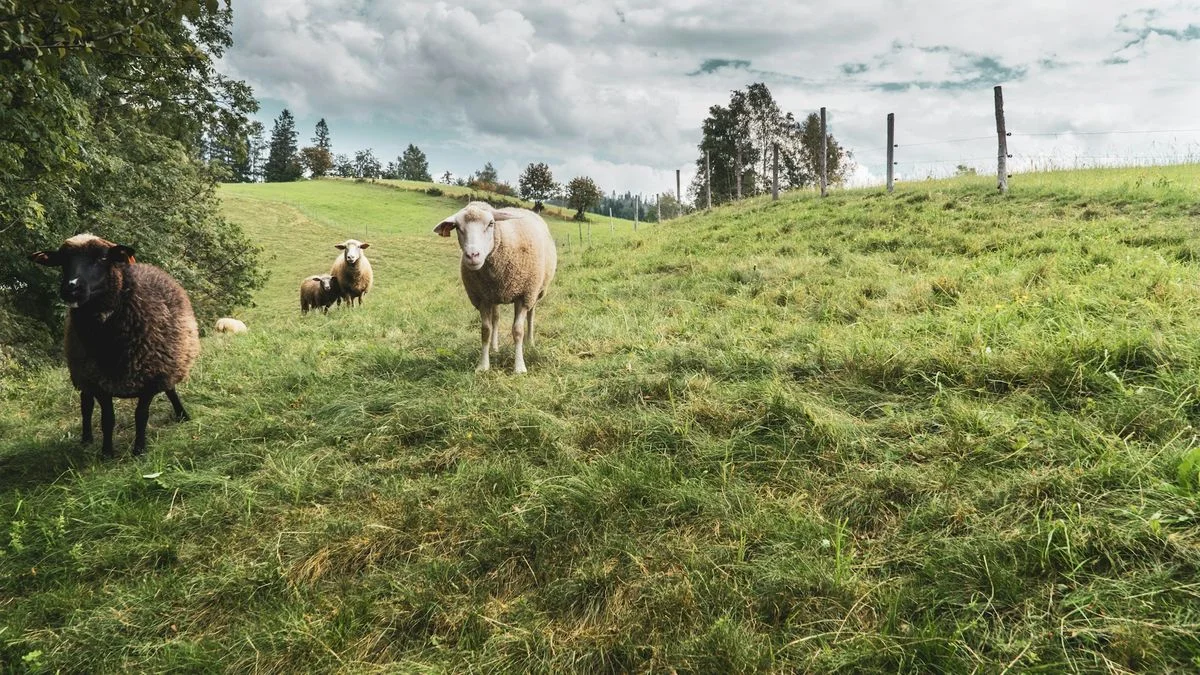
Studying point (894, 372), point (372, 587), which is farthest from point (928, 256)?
point (372, 587)

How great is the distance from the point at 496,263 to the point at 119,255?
10.5ft

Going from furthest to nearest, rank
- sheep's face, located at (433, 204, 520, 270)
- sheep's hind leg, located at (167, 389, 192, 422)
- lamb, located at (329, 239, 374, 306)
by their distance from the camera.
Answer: lamb, located at (329, 239, 374, 306) → sheep's face, located at (433, 204, 520, 270) → sheep's hind leg, located at (167, 389, 192, 422)

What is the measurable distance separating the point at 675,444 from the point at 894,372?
5.88 feet

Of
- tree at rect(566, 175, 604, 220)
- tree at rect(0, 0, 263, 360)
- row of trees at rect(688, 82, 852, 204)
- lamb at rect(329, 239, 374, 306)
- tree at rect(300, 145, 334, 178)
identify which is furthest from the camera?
tree at rect(300, 145, 334, 178)

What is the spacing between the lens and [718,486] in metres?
2.90

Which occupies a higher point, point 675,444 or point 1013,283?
point 1013,283

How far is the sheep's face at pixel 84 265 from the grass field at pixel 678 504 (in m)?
1.29

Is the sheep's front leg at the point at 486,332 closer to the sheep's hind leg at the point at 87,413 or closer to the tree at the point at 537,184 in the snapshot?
the sheep's hind leg at the point at 87,413

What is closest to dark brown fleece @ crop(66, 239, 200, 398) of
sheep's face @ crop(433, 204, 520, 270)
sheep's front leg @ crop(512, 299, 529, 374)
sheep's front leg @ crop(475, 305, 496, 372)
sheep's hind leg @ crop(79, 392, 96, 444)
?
sheep's hind leg @ crop(79, 392, 96, 444)

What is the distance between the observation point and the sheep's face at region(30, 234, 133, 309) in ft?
13.3

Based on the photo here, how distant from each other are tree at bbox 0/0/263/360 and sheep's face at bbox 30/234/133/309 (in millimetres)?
700

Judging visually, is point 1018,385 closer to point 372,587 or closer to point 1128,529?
point 1128,529

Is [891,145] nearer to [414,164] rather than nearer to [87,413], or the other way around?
[87,413]

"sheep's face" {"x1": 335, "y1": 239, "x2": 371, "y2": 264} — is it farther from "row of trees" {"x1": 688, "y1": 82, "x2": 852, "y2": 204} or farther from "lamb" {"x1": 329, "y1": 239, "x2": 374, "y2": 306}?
"row of trees" {"x1": 688, "y1": 82, "x2": 852, "y2": 204}
